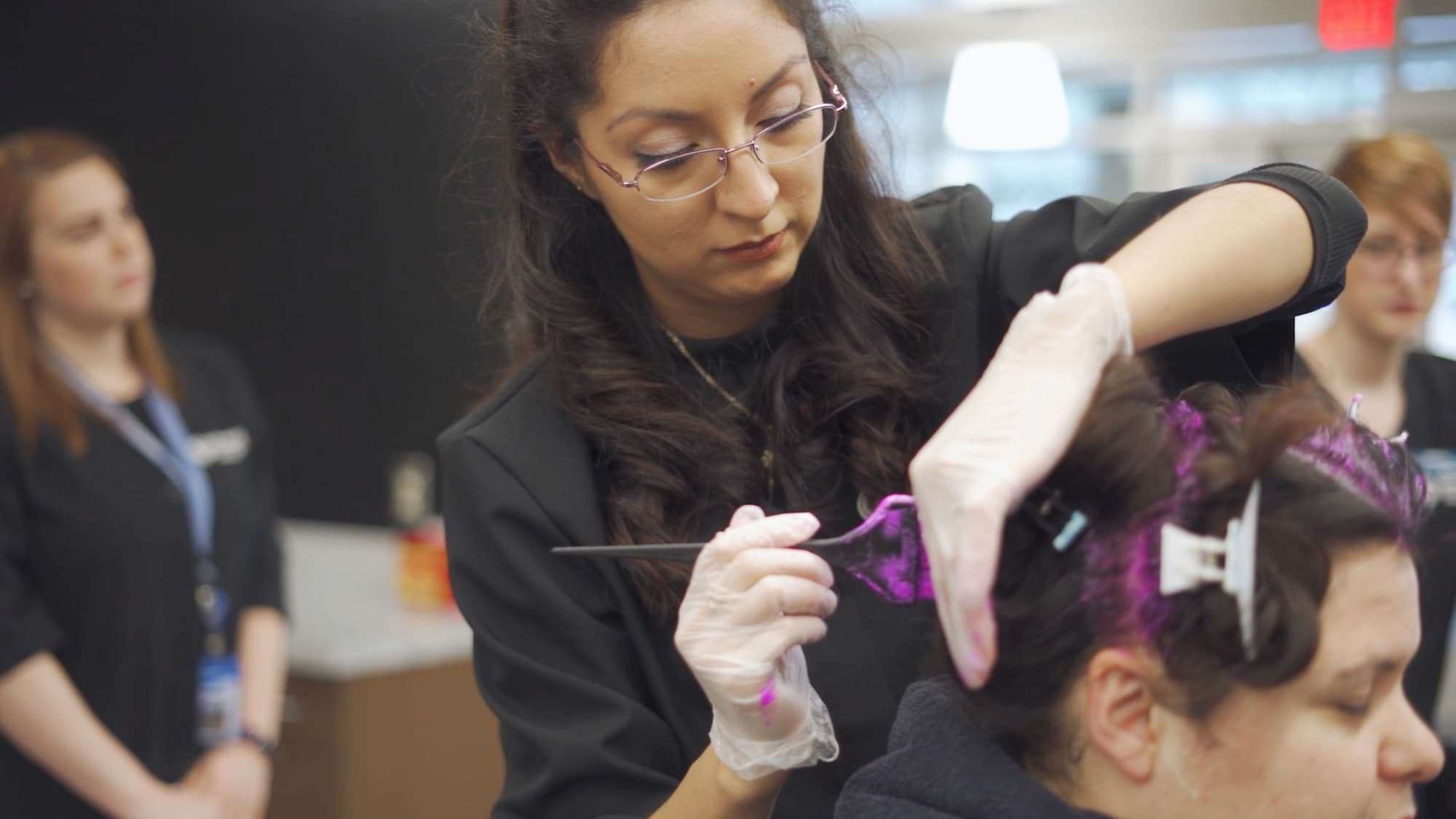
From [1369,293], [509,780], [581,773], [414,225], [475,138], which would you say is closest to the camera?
[581,773]

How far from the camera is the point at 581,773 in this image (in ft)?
4.47

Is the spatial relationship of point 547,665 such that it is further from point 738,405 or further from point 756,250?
point 756,250

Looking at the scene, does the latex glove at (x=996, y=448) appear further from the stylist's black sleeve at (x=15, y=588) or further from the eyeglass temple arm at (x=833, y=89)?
the stylist's black sleeve at (x=15, y=588)

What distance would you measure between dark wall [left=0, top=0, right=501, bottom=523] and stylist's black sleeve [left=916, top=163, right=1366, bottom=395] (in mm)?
3681

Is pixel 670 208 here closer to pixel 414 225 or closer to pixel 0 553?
pixel 0 553

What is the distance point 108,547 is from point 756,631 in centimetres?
208

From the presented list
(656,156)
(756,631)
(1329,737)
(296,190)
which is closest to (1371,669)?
(1329,737)

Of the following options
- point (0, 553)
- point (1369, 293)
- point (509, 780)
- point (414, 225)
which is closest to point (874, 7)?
point (414, 225)

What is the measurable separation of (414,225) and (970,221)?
3.89m

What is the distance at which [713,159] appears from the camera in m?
1.38

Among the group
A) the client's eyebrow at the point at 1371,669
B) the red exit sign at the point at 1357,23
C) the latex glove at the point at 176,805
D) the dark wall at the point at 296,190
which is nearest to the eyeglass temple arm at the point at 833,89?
the client's eyebrow at the point at 1371,669

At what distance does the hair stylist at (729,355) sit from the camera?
4.11 ft

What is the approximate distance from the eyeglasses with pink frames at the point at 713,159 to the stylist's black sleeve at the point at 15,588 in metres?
1.83

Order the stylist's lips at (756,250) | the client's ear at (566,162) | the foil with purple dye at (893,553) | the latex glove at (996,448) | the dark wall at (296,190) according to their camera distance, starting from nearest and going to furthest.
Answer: the latex glove at (996,448) → the foil with purple dye at (893,553) → the stylist's lips at (756,250) → the client's ear at (566,162) → the dark wall at (296,190)
